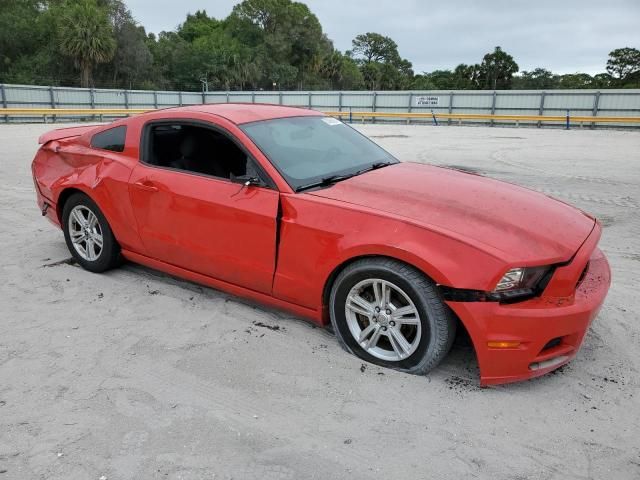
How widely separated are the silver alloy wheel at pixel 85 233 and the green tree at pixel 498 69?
3591 inches

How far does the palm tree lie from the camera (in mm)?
46250

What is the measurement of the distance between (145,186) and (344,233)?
1.79m

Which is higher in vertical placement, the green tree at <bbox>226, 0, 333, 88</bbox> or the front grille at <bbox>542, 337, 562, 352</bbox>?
the green tree at <bbox>226, 0, 333, 88</bbox>

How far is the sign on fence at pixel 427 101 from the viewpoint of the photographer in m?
33.3

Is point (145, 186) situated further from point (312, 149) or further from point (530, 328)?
point (530, 328)

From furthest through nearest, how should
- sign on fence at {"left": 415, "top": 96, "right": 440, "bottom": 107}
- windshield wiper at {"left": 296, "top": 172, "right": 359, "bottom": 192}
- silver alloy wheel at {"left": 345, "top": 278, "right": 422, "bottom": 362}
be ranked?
sign on fence at {"left": 415, "top": 96, "right": 440, "bottom": 107}, windshield wiper at {"left": 296, "top": 172, "right": 359, "bottom": 192}, silver alloy wheel at {"left": 345, "top": 278, "right": 422, "bottom": 362}

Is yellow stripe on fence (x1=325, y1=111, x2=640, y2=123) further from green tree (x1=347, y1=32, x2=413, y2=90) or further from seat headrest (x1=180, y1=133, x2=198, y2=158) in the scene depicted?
green tree (x1=347, y1=32, x2=413, y2=90)

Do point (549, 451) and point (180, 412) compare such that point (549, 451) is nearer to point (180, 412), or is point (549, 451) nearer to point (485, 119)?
point (180, 412)

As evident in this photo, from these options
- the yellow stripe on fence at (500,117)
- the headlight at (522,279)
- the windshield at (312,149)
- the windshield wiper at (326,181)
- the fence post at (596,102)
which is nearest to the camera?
the headlight at (522,279)

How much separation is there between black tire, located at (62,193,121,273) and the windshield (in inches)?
65.3

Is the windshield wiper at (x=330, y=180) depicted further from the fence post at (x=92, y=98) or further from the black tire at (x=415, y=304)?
the fence post at (x=92, y=98)

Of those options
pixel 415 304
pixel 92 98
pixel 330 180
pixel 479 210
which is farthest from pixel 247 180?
pixel 92 98

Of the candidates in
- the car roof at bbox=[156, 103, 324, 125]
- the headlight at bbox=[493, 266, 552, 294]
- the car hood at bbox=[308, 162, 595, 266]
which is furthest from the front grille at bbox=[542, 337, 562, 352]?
the car roof at bbox=[156, 103, 324, 125]

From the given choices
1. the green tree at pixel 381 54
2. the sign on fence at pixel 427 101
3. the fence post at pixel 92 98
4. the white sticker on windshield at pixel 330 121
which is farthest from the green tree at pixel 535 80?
the white sticker on windshield at pixel 330 121
